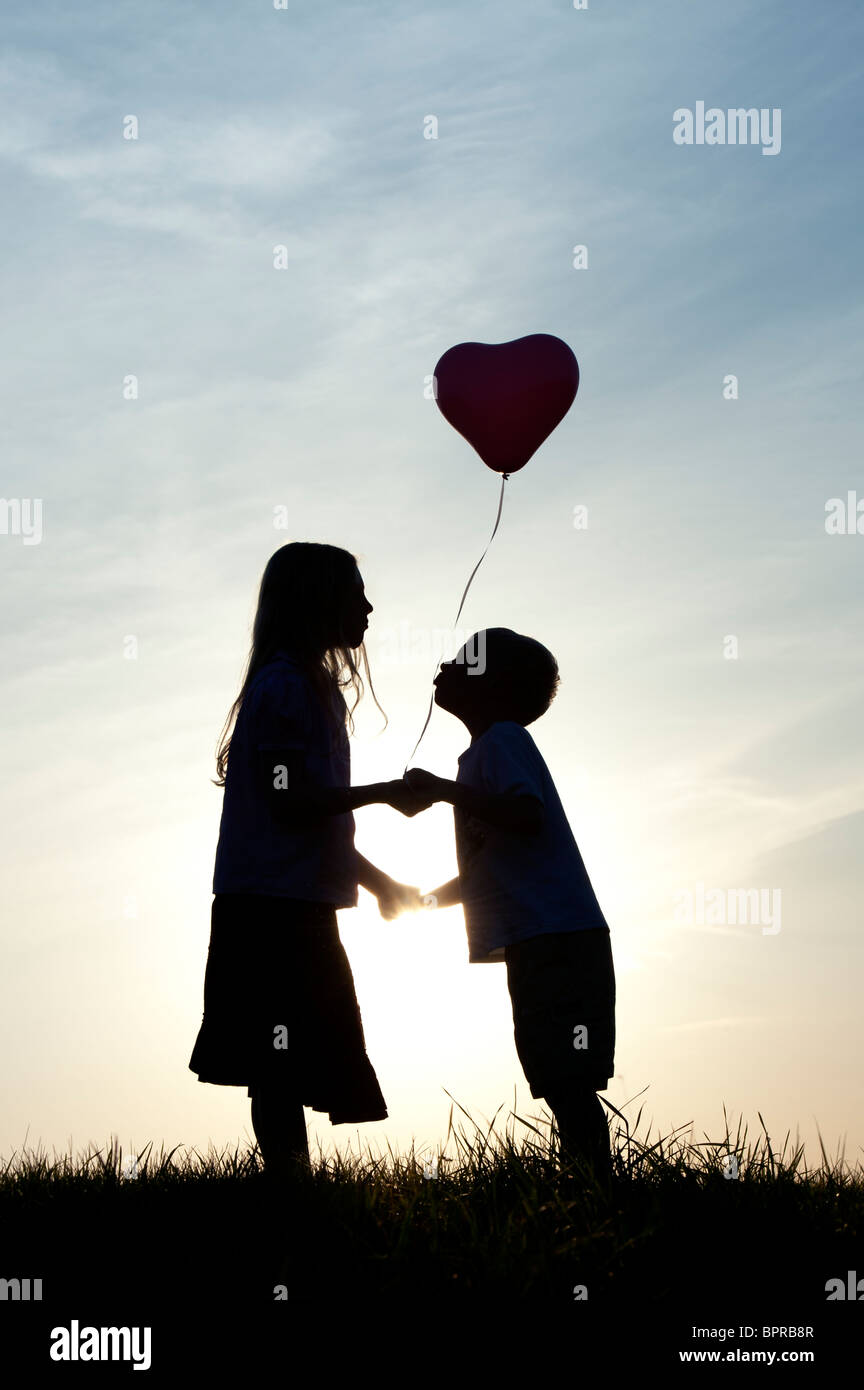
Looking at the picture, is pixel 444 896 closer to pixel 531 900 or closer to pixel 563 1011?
pixel 531 900

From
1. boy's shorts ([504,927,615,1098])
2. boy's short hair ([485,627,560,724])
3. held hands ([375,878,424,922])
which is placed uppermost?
boy's short hair ([485,627,560,724])

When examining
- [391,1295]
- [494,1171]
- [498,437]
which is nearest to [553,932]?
[494,1171]

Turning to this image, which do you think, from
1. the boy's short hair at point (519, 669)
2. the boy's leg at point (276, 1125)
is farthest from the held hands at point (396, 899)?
the boy's leg at point (276, 1125)

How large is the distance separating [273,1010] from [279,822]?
61cm

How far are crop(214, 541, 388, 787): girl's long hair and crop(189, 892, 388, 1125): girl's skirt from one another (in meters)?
0.63

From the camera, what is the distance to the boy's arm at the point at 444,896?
489cm

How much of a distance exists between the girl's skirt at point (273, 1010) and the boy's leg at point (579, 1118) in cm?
67

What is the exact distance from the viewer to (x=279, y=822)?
165 inches

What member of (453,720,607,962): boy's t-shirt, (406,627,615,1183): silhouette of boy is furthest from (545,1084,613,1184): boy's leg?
(453,720,607,962): boy's t-shirt

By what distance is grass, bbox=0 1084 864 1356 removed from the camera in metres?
3.15

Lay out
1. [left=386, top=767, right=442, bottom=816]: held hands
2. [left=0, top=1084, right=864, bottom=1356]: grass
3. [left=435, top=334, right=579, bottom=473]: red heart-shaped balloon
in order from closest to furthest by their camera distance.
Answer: [left=0, top=1084, right=864, bottom=1356]: grass
[left=386, top=767, right=442, bottom=816]: held hands
[left=435, top=334, right=579, bottom=473]: red heart-shaped balloon

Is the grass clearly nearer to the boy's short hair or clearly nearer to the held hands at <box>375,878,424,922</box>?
the held hands at <box>375,878,424,922</box>
